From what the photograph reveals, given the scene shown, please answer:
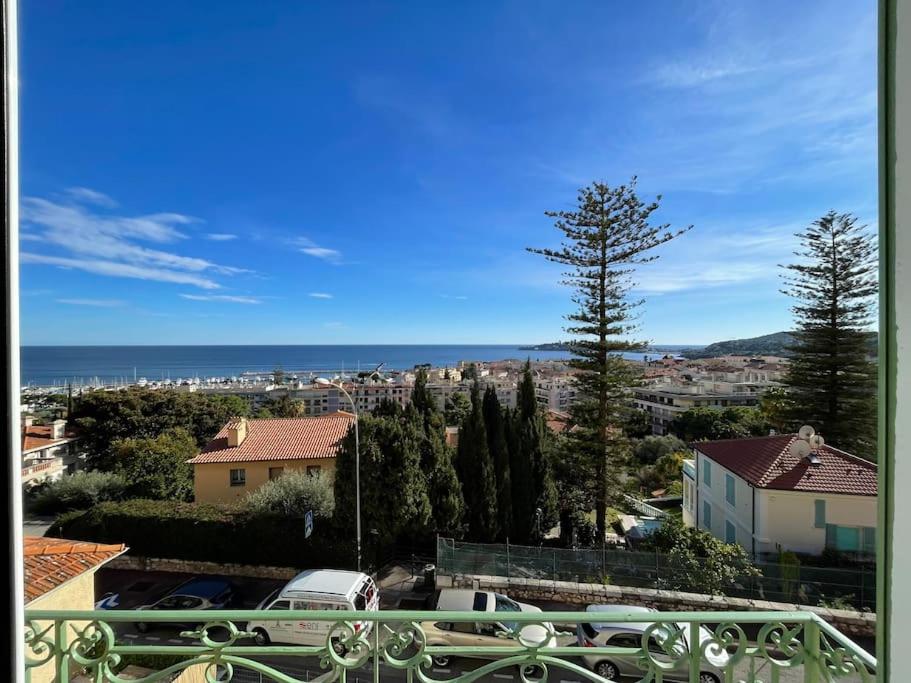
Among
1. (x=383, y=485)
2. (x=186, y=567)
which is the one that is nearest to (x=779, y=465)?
(x=383, y=485)

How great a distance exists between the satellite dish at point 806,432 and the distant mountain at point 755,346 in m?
0.47

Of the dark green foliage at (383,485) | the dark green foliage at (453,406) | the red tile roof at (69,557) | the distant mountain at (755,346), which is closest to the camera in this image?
the red tile roof at (69,557)

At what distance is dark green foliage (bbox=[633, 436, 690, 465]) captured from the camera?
4.81m

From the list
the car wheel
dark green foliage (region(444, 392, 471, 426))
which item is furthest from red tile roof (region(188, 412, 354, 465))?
the car wheel

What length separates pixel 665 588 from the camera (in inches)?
145

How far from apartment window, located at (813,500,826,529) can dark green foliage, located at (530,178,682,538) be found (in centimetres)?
223

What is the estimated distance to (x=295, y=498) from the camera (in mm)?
5762

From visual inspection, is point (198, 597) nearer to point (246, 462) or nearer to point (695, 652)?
point (246, 462)

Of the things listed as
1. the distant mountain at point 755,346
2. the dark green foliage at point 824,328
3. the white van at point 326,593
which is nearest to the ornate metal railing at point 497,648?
the dark green foliage at point 824,328

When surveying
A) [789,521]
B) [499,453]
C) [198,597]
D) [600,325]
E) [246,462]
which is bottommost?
[198,597]

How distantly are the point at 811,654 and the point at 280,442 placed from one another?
796 cm

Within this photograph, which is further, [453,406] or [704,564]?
[453,406]

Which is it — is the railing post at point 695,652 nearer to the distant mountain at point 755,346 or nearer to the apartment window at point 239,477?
the distant mountain at point 755,346

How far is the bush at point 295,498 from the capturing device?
5.55 meters
